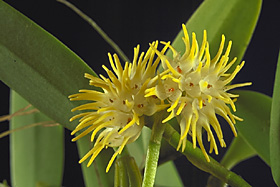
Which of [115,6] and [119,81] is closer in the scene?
[119,81]

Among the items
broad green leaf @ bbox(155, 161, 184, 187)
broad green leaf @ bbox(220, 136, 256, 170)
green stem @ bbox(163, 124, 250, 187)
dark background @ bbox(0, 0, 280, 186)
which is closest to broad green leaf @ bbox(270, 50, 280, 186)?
green stem @ bbox(163, 124, 250, 187)

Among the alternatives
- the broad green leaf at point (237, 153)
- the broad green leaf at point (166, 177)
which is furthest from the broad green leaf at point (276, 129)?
the broad green leaf at point (166, 177)

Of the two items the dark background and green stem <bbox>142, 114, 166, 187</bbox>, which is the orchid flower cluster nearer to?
green stem <bbox>142, 114, 166, 187</bbox>

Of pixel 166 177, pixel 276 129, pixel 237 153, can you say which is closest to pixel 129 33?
pixel 166 177

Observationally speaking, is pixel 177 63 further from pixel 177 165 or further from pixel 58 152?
pixel 177 165

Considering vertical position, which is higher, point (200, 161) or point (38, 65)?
point (38, 65)

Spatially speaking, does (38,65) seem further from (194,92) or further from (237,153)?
(237,153)

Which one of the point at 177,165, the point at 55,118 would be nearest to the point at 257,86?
the point at 177,165
